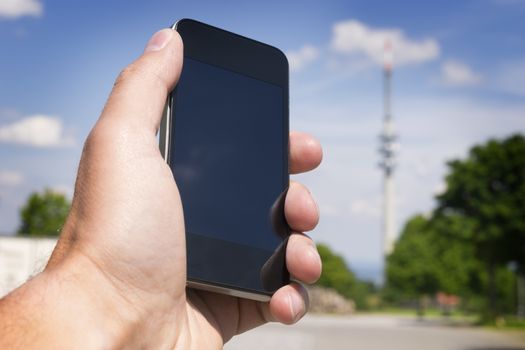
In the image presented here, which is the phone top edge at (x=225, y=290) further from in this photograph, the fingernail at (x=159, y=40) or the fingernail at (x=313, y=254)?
the fingernail at (x=159, y=40)

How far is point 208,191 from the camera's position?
2.61 m

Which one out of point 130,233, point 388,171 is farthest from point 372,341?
point 388,171

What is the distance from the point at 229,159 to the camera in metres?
2.71

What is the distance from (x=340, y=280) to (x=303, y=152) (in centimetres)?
4235


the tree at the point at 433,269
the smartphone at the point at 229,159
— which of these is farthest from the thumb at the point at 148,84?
the tree at the point at 433,269

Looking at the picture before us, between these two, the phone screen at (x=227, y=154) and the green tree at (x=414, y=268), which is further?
the green tree at (x=414, y=268)

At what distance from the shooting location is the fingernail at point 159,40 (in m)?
2.47

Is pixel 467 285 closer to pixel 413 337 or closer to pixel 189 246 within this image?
pixel 413 337

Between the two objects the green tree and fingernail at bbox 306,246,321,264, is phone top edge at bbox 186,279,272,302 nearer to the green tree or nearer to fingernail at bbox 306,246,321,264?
fingernail at bbox 306,246,321,264

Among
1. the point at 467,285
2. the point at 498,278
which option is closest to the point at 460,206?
the point at 467,285

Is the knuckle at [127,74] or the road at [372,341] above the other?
the knuckle at [127,74]

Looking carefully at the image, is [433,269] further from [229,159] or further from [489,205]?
[229,159]

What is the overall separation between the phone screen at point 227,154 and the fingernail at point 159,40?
0.15 meters

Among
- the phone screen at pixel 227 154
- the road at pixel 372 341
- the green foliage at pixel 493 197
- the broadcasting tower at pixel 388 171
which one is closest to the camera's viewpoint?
the phone screen at pixel 227 154
